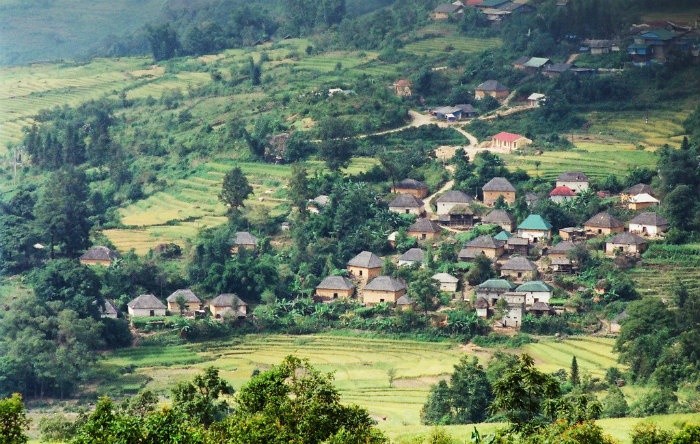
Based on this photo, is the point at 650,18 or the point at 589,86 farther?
the point at 650,18

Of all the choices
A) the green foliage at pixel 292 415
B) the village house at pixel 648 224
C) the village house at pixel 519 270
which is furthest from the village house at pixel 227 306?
the green foliage at pixel 292 415

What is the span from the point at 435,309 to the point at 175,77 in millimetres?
18268

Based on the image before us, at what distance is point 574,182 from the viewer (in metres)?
30.9

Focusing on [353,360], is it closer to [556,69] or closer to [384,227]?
[384,227]

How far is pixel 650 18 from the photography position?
128ft

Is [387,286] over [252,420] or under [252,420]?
under

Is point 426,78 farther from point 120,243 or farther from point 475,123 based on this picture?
point 120,243

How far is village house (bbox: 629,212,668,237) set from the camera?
28891 mm

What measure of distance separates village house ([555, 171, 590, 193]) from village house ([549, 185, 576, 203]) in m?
0.20

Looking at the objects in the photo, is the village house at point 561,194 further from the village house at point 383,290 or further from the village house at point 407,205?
the village house at point 383,290

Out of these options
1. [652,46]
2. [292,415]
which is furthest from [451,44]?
[292,415]

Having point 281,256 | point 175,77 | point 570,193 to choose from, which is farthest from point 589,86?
point 175,77

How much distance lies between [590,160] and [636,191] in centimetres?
213

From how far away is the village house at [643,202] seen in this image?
1179 inches
